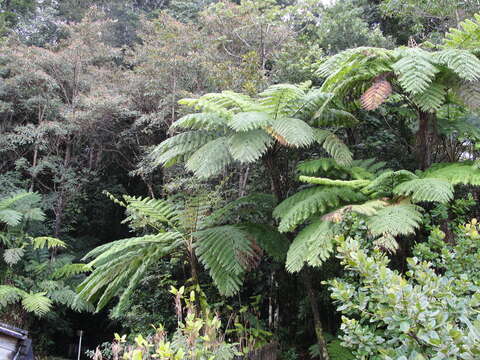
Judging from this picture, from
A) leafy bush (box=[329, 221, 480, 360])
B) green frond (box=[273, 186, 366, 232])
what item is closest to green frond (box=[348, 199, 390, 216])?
green frond (box=[273, 186, 366, 232])

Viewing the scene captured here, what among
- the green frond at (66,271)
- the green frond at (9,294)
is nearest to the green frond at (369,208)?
the green frond at (66,271)

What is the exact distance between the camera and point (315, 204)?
8.98 feet

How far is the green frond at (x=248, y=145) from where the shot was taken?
2729 mm

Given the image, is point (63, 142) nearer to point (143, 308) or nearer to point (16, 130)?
point (16, 130)

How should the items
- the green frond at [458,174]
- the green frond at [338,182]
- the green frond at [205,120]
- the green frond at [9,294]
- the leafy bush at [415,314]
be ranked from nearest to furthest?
the leafy bush at [415,314] → the green frond at [458,174] → the green frond at [338,182] → the green frond at [205,120] → the green frond at [9,294]

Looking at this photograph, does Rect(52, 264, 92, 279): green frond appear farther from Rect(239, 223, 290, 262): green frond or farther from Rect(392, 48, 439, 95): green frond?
Rect(392, 48, 439, 95): green frond

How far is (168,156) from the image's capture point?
319 cm

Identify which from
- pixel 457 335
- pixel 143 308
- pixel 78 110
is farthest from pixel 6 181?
pixel 457 335

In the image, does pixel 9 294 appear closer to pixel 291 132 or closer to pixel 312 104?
pixel 291 132

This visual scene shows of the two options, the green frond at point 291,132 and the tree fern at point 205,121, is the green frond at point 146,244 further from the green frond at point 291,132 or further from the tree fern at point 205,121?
the green frond at point 291,132

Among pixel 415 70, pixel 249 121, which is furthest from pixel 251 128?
pixel 415 70

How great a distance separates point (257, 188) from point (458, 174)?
2627mm

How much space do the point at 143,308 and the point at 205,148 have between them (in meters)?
2.57

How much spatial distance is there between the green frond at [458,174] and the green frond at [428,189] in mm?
155
